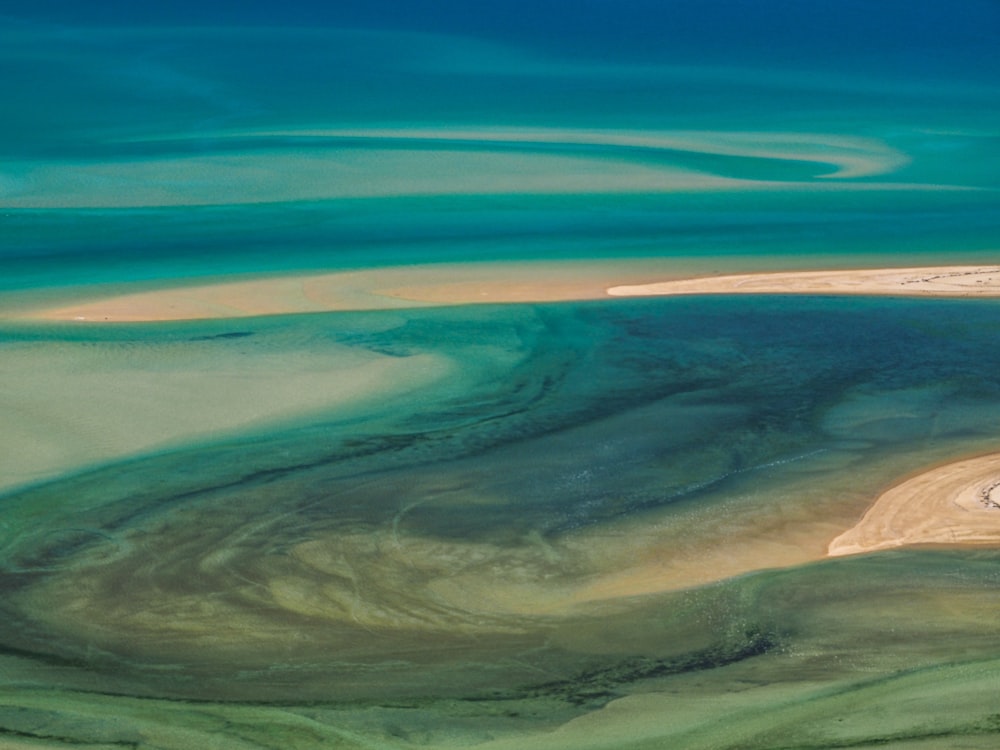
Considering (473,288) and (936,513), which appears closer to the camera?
(936,513)

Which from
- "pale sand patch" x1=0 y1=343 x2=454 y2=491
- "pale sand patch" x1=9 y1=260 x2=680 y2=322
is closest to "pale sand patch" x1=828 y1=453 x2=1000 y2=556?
"pale sand patch" x1=0 y1=343 x2=454 y2=491

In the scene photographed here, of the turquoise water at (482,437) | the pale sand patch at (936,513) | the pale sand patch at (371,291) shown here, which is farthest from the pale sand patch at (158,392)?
the pale sand patch at (936,513)

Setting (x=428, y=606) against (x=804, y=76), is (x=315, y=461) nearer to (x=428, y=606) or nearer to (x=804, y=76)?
(x=428, y=606)

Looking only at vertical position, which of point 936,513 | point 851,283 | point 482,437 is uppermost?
point 851,283

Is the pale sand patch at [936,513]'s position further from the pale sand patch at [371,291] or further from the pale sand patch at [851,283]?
the pale sand patch at [371,291]

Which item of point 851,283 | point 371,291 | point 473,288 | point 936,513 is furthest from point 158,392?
point 851,283

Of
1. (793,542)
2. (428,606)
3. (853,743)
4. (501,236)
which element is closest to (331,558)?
(428,606)

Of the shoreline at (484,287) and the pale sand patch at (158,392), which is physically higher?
the shoreline at (484,287)

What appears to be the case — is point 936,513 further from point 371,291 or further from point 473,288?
point 371,291
